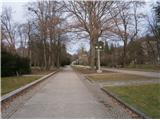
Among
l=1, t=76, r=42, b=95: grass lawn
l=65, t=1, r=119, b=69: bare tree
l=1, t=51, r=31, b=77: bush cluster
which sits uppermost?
l=65, t=1, r=119, b=69: bare tree

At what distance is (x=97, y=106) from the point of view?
1345cm

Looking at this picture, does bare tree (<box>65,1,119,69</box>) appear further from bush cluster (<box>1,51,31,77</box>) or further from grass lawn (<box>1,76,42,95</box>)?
grass lawn (<box>1,76,42,95</box>)

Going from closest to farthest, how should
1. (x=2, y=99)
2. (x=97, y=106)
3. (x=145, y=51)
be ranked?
1. (x=97, y=106)
2. (x=2, y=99)
3. (x=145, y=51)

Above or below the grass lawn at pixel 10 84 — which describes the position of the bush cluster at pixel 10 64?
above

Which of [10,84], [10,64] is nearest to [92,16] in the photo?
[10,64]

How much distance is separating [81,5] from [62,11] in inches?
119

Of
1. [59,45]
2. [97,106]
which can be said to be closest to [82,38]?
[59,45]

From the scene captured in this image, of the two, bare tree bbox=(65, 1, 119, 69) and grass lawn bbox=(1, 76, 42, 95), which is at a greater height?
bare tree bbox=(65, 1, 119, 69)

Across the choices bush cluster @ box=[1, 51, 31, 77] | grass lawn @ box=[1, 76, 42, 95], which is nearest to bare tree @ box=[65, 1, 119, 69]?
bush cluster @ box=[1, 51, 31, 77]

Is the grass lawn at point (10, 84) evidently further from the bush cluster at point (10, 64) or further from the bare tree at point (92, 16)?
the bare tree at point (92, 16)

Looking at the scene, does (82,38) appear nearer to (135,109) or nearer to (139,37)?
(139,37)

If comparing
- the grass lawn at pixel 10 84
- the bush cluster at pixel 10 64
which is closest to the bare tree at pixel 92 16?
the bush cluster at pixel 10 64

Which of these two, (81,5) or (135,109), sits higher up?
(81,5)

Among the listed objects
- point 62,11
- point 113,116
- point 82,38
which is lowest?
point 113,116
